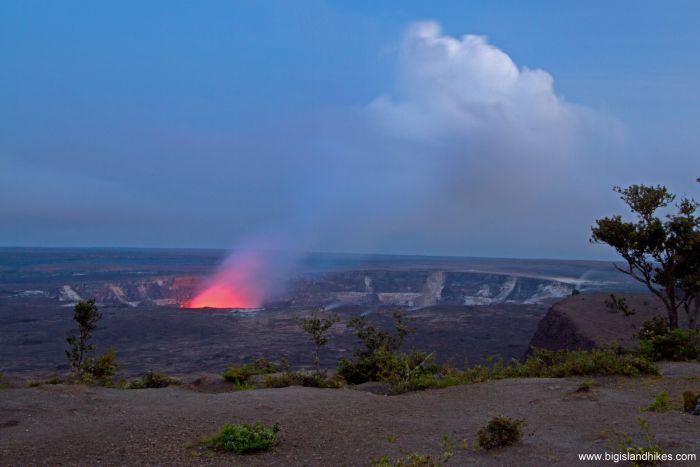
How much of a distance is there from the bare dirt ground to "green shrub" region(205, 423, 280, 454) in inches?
6.0

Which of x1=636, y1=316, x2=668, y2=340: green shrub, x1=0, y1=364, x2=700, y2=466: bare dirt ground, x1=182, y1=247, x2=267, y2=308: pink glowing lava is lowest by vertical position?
x1=182, y1=247, x2=267, y2=308: pink glowing lava

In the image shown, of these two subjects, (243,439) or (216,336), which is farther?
(216,336)

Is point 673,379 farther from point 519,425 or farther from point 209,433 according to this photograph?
point 209,433

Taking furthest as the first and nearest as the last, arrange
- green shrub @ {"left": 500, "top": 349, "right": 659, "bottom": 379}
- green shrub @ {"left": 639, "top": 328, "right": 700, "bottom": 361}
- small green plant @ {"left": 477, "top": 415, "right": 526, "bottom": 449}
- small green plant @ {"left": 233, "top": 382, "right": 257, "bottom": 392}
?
green shrub @ {"left": 639, "top": 328, "right": 700, "bottom": 361}, small green plant @ {"left": 233, "top": 382, "right": 257, "bottom": 392}, green shrub @ {"left": 500, "top": 349, "right": 659, "bottom": 379}, small green plant @ {"left": 477, "top": 415, "right": 526, "bottom": 449}

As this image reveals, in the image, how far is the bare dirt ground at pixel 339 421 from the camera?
732 cm

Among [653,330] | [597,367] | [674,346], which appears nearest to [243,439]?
[597,367]

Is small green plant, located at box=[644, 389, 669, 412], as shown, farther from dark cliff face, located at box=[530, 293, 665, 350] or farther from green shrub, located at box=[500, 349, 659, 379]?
dark cliff face, located at box=[530, 293, 665, 350]

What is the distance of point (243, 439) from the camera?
7770mm

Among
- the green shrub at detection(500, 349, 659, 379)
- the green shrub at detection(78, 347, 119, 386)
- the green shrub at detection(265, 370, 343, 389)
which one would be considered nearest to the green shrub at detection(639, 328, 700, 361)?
the green shrub at detection(500, 349, 659, 379)

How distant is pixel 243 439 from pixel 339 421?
2.33 meters

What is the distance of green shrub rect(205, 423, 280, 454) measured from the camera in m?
7.71

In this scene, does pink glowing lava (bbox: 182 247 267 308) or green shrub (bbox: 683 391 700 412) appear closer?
green shrub (bbox: 683 391 700 412)

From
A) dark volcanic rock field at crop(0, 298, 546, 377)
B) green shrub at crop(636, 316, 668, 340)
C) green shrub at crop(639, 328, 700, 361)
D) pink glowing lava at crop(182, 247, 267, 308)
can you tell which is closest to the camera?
green shrub at crop(639, 328, 700, 361)

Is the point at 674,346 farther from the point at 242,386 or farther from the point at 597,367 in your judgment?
the point at 242,386
